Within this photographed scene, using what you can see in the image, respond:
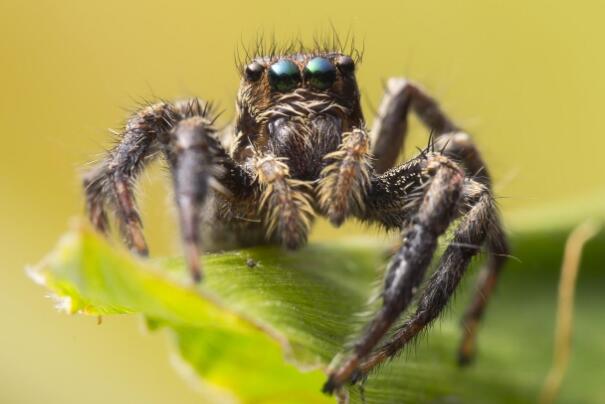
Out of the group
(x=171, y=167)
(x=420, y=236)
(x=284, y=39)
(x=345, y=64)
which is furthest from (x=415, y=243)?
(x=284, y=39)

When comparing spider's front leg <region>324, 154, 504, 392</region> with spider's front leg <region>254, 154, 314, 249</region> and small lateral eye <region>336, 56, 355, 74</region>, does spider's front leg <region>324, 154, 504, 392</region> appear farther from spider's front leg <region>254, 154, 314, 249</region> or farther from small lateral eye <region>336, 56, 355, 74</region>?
small lateral eye <region>336, 56, 355, 74</region>

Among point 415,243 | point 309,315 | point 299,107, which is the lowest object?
point 309,315

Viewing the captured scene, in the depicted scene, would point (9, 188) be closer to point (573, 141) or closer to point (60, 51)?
point (60, 51)

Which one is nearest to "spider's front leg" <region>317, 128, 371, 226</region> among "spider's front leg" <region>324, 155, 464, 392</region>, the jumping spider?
the jumping spider

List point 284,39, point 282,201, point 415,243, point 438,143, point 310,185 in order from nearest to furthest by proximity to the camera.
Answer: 1. point 415,243
2. point 282,201
3. point 310,185
4. point 438,143
5. point 284,39

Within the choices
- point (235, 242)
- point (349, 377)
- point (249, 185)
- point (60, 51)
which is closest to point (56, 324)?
point (235, 242)

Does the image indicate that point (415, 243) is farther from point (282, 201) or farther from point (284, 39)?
point (284, 39)
